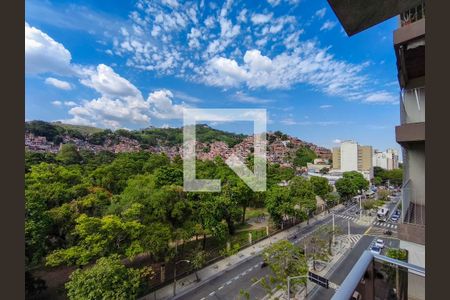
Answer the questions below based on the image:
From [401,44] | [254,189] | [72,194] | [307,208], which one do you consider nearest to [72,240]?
[72,194]

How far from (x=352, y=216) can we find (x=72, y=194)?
16.9 m

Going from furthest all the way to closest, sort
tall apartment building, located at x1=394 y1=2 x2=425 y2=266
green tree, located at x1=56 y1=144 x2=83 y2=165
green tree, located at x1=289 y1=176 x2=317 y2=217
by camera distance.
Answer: green tree, located at x1=56 y1=144 x2=83 y2=165 → green tree, located at x1=289 y1=176 x2=317 y2=217 → tall apartment building, located at x1=394 y1=2 x2=425 y2=266

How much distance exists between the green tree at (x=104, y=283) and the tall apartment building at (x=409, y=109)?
17.3ft

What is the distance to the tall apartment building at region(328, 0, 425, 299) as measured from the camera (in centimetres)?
93

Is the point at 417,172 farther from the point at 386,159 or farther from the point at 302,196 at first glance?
the point at 386,159

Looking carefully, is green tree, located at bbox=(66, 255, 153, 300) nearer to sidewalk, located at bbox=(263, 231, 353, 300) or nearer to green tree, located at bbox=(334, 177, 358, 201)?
sidewalk, located at bbox=(263, 231, 353, 300)

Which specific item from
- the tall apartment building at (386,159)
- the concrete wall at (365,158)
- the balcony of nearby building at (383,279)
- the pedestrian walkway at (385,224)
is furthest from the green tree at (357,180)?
the balcony of nearby building at (383,279)

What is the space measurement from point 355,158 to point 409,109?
28.7 meters

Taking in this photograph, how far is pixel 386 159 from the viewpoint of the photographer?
36031 mm

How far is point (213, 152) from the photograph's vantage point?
1975cm

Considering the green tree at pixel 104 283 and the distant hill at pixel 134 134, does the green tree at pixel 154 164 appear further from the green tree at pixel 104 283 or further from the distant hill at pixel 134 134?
the green tree at pixel 104 283

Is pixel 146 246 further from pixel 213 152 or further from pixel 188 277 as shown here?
pixel 213 152

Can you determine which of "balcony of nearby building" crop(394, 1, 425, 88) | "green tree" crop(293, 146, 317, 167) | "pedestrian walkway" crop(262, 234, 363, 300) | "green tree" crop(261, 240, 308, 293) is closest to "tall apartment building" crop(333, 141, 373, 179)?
"green tree" crop(293, 146, 317, 167)

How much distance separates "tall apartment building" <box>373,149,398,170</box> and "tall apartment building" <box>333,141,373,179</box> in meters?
8.27
